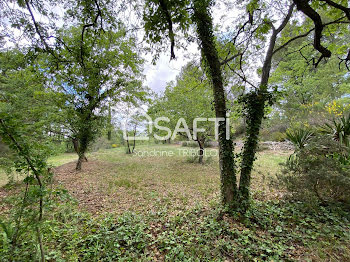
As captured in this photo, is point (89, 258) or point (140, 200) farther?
point (140, 200)

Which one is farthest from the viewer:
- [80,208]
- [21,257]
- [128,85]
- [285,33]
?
[128,85]

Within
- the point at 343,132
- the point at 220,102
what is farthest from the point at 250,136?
the point at 343,132

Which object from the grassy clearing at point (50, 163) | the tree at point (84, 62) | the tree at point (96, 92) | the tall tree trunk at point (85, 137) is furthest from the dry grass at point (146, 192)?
the tree at point (84, 62)

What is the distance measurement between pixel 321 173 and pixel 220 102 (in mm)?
2357

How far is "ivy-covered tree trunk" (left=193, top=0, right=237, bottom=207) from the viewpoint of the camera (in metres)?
3.02

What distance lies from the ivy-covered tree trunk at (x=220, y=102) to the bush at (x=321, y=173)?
4.40 feet

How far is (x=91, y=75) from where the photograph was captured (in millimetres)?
4422

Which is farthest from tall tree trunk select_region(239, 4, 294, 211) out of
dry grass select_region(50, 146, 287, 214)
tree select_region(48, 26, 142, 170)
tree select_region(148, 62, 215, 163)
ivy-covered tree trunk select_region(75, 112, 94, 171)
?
ivy-covered tree trunk select_region(75, 112, 94, 171)

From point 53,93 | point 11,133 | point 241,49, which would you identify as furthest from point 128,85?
point 11,133

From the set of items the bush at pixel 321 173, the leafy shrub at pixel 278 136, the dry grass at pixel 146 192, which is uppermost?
the leafy shrub at pixel 278 136

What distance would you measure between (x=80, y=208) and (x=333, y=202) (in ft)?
19.0

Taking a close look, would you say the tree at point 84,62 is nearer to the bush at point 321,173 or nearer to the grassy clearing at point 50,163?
the grassy clearing at point 50,163

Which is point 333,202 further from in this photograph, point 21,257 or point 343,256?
point 21,257

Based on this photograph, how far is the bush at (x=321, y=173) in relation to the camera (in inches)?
105
